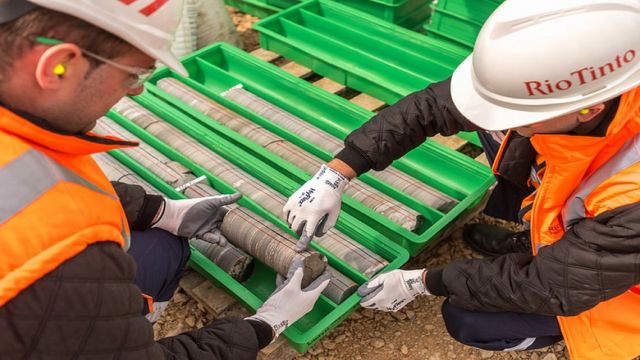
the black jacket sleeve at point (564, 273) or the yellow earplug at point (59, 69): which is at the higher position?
the yellow earplug at point (59, 69)

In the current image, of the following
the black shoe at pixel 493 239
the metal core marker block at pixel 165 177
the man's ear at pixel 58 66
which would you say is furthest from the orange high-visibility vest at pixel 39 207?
the black shoe at pixel 493 239

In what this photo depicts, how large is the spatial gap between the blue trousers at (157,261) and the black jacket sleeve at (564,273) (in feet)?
4.02

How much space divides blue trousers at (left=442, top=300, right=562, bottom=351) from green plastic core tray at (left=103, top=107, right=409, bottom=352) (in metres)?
0.45

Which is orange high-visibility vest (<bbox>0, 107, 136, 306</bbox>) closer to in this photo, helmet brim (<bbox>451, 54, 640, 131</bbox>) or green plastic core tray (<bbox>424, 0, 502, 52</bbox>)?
helmet brim (<bbox>451, 54, 640, 131</bbox>)

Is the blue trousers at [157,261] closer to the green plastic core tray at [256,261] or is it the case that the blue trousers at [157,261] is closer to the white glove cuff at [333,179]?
the green plastic core tray at [256,261]

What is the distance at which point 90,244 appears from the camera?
1.21m

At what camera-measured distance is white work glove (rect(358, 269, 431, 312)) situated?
239 centimetres

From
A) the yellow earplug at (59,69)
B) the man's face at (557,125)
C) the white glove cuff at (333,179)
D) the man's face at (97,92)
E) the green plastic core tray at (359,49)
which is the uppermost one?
the yellow earplug at (59,69)

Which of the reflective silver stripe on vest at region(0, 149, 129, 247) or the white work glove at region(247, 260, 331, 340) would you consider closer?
the reflective silver stripe on vest at region(0, 149, 129, 247)

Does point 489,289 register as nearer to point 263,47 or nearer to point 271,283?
point 271,283

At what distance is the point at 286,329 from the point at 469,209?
4.42 ft

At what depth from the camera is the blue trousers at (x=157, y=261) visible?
7.10 ft

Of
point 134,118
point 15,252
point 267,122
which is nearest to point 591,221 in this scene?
point 15,252

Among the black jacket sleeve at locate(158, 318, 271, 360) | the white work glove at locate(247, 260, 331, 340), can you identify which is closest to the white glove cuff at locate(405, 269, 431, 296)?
the white work glove at locate(247, 260, 331, 340)
